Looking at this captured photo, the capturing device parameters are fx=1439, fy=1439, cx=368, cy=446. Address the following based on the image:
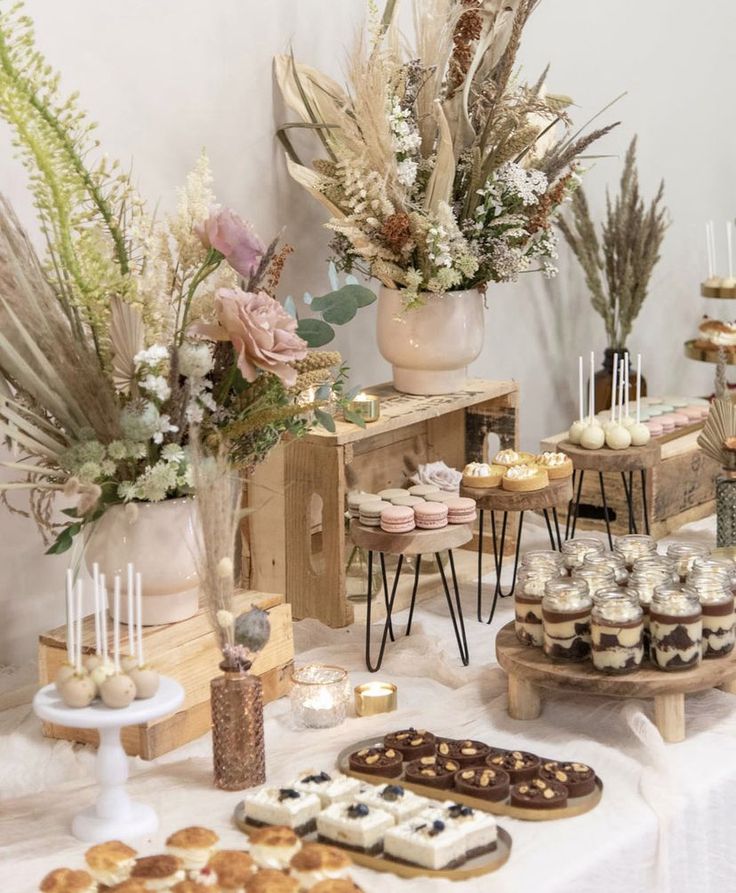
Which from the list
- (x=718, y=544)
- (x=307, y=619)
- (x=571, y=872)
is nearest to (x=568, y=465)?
(x=718, y=544)

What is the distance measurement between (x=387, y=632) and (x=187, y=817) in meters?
0.90

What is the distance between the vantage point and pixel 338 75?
10.7 ft

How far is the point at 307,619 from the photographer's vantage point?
2.83m

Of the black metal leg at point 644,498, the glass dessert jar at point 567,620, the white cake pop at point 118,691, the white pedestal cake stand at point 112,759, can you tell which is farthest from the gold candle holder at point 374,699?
the black metal leg at point 644,498

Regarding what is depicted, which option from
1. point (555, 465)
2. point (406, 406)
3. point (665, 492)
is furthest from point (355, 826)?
point (665, 492)

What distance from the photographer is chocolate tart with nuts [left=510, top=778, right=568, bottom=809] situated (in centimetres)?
190

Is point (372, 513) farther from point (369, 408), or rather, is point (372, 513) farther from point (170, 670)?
point (170, 670)

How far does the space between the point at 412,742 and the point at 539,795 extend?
0.75 feet

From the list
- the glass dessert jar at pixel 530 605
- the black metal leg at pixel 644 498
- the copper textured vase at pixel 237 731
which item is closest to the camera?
the copper textured vase at pixel 237 731

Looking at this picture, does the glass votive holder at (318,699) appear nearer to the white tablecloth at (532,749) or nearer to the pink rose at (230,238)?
the white tablecloth at (532,749)

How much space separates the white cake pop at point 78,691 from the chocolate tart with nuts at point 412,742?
19.0 inches

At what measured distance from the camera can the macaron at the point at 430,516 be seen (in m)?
2.54

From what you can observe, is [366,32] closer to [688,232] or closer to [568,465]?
[568,465]

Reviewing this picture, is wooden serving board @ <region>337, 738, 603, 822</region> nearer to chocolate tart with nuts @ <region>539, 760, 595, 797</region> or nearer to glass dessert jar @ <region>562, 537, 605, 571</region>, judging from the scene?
chocolate tart with nuts @ <region>539, 760, 595, 797</region>
